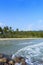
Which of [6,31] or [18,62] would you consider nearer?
[18,62]

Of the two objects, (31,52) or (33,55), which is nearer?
(33,55)

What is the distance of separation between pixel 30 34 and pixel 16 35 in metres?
7.01

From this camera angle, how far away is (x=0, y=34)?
61.0 m

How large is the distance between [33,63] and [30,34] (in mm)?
58225

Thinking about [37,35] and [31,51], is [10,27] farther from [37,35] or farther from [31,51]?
[31,51]

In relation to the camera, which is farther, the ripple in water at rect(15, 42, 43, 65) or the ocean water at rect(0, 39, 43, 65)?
the ocean water at rect(0, 39, 43, 65)

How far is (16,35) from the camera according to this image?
64.2 m

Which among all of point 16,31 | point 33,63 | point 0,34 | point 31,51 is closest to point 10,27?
point 16,31

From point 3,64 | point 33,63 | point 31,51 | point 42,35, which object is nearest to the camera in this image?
point 3,64

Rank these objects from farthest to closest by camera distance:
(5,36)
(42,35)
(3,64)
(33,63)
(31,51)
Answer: (42,35) < (5,36) < (31,51) < (33,63) < (3,64)

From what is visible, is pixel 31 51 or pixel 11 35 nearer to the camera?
pixel 31 51

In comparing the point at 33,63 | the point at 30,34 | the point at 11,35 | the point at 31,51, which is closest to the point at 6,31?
the point at 11,35

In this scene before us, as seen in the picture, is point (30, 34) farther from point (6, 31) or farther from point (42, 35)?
point (6, 31)

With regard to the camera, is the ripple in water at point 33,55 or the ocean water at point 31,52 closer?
the ripple in water at point 33,55
